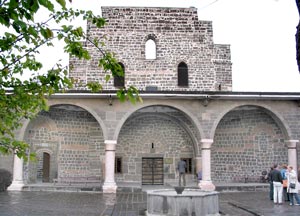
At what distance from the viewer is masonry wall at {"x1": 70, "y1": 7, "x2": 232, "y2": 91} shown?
66.7 ft

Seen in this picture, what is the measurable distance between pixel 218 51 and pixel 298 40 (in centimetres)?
1845

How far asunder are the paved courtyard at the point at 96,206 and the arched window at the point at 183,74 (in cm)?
805

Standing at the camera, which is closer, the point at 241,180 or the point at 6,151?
the point at 6,151

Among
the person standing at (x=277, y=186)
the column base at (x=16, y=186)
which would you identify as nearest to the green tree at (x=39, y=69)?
the person standing at (x=277, y=186)

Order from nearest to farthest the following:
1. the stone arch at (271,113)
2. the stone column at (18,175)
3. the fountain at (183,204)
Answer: the fountain at (183,204), the stone column at (18,175), the stone arch at (271,113)

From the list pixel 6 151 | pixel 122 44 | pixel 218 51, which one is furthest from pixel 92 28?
pixel 6 151

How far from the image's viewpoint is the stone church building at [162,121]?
16281 millimetres

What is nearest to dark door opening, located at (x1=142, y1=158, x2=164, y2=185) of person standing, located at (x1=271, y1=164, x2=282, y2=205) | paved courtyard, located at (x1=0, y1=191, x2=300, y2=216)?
paved courtyard, located at (x1=0, y1=191, x2=300, y2=216)

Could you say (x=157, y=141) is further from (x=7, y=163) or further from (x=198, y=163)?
(x=7, y=163)

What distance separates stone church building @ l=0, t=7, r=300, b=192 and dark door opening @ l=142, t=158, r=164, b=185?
0.05 m

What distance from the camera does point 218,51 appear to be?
70.0ft

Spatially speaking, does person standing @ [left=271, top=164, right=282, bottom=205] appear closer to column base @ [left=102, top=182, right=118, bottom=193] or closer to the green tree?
column base @ [left=102, top=182, right=118, bottom=193]

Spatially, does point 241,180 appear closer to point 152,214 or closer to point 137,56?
point 137,56

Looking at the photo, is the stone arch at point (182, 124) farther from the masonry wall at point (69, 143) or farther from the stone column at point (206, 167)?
the stone column at point (206, 167)
